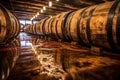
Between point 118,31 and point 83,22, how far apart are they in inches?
39.1

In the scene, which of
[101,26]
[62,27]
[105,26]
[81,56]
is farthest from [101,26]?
[62,27]

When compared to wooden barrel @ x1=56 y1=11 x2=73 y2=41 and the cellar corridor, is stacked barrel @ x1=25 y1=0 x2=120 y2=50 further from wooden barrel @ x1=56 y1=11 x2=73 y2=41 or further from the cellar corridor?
wooden barrel @ x1=56 y1=11 x2=73 y2=41

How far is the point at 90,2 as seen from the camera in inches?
404

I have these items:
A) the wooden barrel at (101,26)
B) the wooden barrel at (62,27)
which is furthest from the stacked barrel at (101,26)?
the wooden barrel at (62,27)

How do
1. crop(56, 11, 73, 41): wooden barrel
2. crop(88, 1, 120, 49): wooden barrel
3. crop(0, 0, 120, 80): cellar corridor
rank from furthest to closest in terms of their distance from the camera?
crop(56, 11, 73, 41): wooden barrel < crop(88, 1, 120, 49): wooden barrel < crop(0, 0, 120, 80): cellar corridor

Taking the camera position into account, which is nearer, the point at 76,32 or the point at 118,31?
the point at 118,31

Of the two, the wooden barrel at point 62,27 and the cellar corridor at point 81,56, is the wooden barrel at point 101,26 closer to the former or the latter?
the cellar corridor at point 81,56

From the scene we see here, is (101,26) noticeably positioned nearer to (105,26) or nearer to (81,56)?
(105,26)

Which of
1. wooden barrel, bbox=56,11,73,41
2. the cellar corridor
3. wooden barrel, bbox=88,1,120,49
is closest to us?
the cellar corridor

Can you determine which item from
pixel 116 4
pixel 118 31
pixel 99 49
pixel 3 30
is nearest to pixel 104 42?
pixel 99 49

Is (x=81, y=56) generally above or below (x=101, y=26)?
below

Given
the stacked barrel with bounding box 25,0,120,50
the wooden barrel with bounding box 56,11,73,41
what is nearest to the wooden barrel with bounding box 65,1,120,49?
the stacked barrel with bounding box 25,0,120,50

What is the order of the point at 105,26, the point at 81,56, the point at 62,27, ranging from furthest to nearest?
the point at 62,27
the point at 81,56
the point at 105,26

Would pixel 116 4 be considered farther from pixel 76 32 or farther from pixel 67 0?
pixel 67 0
